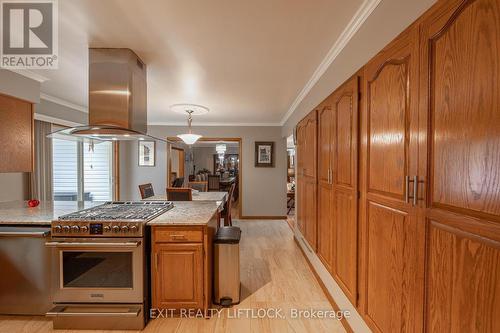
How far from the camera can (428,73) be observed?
1.04 m

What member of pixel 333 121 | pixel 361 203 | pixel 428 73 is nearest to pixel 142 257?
pixel 361 203

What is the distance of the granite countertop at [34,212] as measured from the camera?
2.08 metres

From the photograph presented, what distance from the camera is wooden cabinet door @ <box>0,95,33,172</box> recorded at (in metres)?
2.57

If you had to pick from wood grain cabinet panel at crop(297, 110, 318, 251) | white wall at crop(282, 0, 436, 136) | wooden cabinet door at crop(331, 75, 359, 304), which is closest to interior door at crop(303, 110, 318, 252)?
wood grain cabinet panel at crop(297, 110, 318, 251)

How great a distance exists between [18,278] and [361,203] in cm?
289

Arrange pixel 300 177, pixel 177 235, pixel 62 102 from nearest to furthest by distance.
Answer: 1. pixel 177 235
2. pixel 300 177
3. pixel 62 102

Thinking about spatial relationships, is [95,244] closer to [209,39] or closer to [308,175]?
[209,39]

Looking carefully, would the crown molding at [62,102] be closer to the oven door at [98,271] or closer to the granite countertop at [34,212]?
the granite countertop at [34,212]

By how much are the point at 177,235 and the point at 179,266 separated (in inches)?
10.5

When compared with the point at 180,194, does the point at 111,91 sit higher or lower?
higher

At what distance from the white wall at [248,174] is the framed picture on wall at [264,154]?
0.33 ft

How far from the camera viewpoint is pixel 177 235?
2.05 m

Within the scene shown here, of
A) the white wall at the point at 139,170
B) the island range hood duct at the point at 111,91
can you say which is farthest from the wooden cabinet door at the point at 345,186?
the white wall at the point at 139,170

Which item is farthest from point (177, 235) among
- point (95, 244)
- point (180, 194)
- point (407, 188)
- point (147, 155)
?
point (147, 155)
